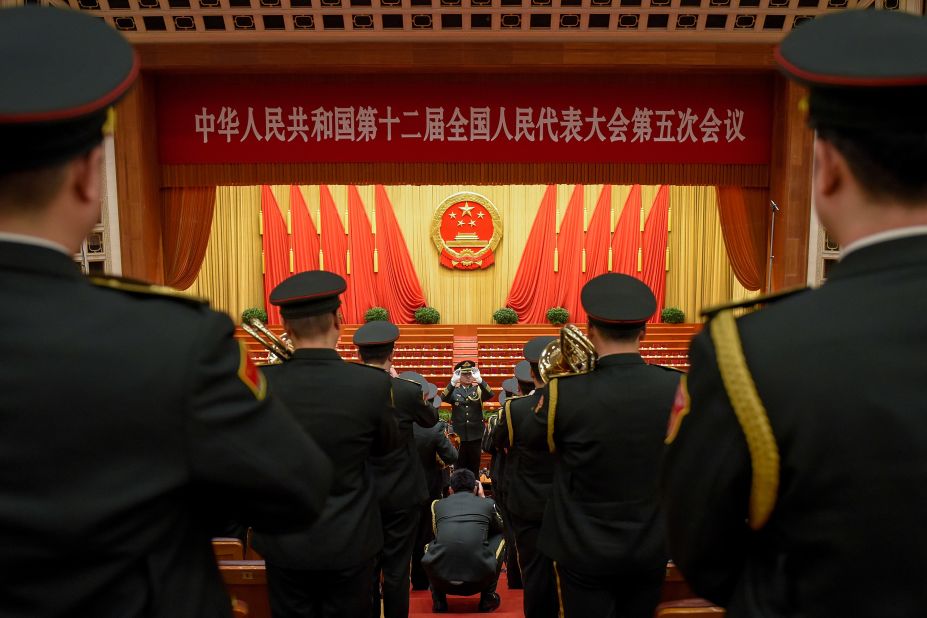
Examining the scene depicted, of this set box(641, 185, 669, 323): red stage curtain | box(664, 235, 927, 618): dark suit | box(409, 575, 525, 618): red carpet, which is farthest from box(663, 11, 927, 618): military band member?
box(641, 185, 669, 323): red stage curtain

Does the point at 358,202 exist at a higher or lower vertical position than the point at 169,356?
higher

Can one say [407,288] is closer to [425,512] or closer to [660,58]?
[660,58]

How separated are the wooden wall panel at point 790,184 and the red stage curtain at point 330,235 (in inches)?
349

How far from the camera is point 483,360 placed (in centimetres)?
1135

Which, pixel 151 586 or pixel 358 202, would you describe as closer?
pixel 151 586

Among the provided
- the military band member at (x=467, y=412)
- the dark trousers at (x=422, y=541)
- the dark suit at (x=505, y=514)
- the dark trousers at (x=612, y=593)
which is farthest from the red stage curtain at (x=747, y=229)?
the dark trousers at (x=612, y=593)

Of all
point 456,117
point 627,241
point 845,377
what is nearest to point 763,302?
point 845,377

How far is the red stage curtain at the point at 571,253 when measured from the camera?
14.0 m

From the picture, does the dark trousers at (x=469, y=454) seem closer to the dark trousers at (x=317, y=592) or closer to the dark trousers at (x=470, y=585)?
the dark trousers at (x=470, y=585)

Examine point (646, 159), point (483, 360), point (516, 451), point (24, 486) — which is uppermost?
point (646, 159)

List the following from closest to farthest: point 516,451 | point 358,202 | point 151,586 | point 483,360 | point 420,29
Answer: point 151,586
point 516,451
point 420,29
point 483,360
point 358,202

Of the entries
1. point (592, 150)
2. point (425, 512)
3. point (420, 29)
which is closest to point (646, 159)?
point (592, 150)

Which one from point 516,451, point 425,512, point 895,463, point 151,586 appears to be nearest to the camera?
point 895,463

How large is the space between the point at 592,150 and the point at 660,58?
1.05 m
